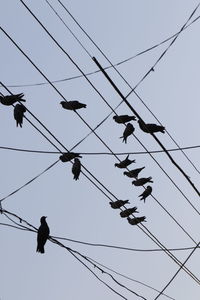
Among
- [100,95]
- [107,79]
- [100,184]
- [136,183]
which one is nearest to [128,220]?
[136,183]

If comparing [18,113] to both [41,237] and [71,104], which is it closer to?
[71,104]

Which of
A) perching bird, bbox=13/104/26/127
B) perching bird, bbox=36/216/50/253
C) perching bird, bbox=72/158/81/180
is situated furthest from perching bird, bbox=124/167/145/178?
A: perching bird, bbox=13/104/26/127

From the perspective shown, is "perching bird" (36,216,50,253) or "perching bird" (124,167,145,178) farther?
"perching bird" (124,167,145,178)

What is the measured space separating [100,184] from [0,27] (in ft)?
7.51

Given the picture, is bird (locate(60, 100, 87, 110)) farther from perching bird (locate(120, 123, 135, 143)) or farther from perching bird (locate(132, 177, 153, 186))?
perching bird (locate(132, 177, 153, 186))

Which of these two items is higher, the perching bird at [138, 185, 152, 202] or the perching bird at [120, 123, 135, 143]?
the perching bird at [120, 123, 135, 143]

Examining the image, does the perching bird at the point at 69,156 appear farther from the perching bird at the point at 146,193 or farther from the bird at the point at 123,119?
the perching bird at the point at 146,193

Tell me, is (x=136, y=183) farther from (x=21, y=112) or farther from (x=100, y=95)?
(x=100, y=95)

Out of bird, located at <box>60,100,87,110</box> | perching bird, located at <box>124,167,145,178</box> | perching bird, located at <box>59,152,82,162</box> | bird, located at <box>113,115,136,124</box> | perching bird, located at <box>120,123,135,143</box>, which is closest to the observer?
perching bird, located at <box>59,152,82,162</box>

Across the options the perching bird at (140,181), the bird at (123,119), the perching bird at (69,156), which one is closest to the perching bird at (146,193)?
the perching bird at (140,181)

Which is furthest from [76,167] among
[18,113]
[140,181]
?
[140,181]

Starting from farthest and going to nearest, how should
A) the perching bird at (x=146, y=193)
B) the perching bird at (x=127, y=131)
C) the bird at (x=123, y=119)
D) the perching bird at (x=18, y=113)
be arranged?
the perching bird at (x=146, y=193) < the perching bird at (x=127, y=131) < the bird at (x=123, y=119) < the perching bird at (x=18, y=113)

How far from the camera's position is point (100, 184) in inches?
257

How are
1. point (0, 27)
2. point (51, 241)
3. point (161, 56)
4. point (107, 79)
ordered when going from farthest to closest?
1. point (51, 241)
2. point (161, 56)
3. point (0, 27)
4. point (107, 79)
